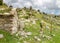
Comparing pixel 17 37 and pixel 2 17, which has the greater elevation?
pixel 2 17

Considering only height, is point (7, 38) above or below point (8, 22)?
below

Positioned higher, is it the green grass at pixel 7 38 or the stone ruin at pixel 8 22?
the stone ruin at pixel 8 22

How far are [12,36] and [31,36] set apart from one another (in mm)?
4953

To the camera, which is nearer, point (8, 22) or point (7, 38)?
point (7, 38)

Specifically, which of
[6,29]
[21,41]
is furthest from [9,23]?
[21,41]

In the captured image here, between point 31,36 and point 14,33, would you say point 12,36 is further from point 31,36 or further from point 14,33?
point 31,36

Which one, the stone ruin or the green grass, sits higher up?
the stone ruin

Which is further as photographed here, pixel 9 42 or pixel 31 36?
pixel 31 36

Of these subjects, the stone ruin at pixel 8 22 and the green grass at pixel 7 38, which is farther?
the stone ruin at pixel 8 22

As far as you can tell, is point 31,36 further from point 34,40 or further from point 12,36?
point 12,36

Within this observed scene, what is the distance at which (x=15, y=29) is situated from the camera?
155 ft

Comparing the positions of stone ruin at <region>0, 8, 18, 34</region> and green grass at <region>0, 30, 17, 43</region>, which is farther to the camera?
stone ruin at <region>0, 8, 18, 34</region>

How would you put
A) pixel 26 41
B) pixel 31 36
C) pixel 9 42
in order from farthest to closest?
pixel 31 36 → pixel 26 41 → pixel 9 42

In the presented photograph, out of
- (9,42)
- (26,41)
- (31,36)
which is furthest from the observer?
(31,36)
